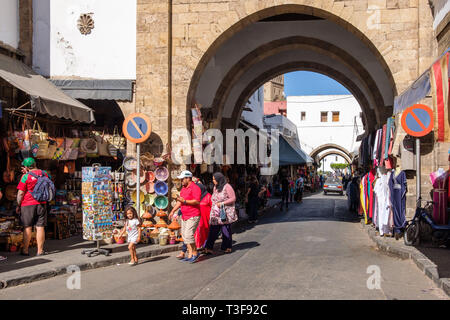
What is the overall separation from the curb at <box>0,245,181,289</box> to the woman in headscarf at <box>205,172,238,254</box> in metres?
0.90

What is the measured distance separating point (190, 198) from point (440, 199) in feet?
16.1

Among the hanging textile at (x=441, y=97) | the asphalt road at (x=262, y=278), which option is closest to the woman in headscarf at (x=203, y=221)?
the asphalt road at (x=262, y=278)

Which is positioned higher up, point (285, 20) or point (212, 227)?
point (285, 20)

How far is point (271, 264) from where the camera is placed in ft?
23.4

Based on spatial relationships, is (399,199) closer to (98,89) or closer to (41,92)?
(98,89)

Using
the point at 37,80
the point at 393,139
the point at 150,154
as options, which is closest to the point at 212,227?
the point at 150,154

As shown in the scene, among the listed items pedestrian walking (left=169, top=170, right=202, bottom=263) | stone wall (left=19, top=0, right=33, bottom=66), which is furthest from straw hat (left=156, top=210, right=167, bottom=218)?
stone wall (left=19, top=0, right=33, bottom=66)

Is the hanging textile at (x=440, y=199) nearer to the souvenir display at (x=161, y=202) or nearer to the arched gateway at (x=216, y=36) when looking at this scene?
the arched gateway at (x=216, y=36)

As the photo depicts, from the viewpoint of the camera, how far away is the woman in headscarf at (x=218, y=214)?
27.9 ft

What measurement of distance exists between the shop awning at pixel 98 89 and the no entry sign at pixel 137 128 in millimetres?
1849

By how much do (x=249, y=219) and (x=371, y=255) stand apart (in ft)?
21.3

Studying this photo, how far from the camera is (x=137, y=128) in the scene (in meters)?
9.07

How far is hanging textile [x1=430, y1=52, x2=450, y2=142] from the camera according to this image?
5.16 metres

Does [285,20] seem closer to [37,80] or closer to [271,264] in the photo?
[37,80]
